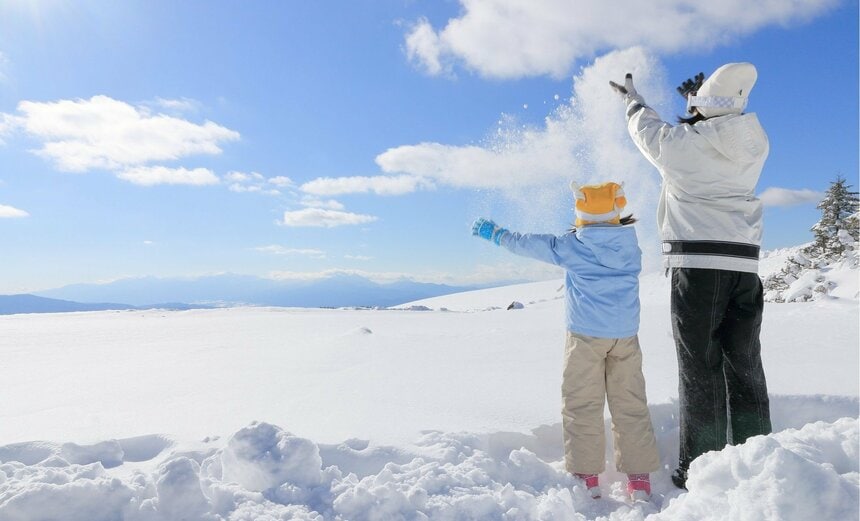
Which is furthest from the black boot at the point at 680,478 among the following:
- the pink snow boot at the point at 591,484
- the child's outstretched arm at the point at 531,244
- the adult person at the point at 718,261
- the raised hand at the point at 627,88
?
the raised hand at the point at 627,88

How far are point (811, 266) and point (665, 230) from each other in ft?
56.4

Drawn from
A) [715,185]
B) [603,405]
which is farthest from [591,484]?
[715,185]

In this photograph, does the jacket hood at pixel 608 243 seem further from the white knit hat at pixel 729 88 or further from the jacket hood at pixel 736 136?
the white knit hat at pixel 729 88

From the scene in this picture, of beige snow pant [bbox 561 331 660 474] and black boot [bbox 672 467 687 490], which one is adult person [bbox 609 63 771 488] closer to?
black boot [bbox 672 467 687 490]

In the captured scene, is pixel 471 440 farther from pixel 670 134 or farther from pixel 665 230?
pixel 670 134

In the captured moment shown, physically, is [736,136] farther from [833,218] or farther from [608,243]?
[833,218]

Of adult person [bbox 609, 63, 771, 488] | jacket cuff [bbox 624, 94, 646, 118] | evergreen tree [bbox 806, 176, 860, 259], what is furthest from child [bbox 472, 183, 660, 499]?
evergreen tree [bbox 806, 176, 860, 259]

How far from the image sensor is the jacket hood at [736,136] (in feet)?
8.77

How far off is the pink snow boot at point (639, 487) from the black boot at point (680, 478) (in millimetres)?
153

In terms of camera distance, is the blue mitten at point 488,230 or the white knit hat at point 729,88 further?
the blue mitten at point 488,230

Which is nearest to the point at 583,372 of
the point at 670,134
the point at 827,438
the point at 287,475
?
the point at 827,438

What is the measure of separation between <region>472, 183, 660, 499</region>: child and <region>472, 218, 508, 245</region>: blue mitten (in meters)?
0.13

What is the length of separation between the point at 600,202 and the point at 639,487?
65.1 inches

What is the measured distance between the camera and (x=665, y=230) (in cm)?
298
